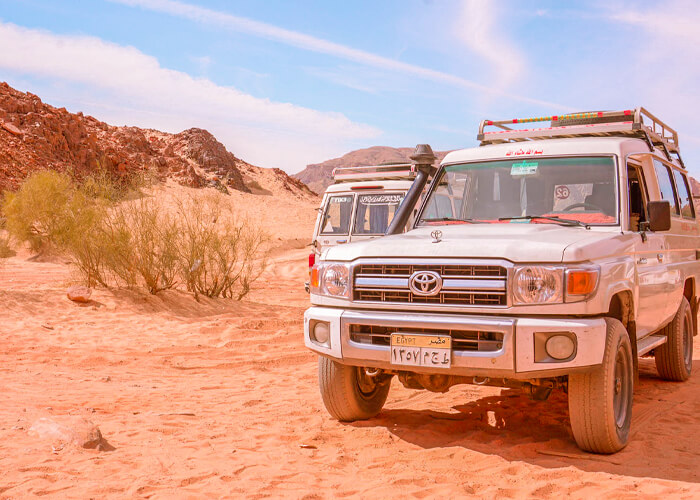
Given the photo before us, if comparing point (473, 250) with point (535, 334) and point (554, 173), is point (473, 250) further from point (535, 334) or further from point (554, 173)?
point (554, 173)

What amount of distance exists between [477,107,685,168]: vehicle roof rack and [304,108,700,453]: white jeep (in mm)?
27

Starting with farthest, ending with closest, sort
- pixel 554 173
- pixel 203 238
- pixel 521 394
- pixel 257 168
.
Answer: pixel 257 168, pixel 203 238, pixel 521 394, pixel 554 173

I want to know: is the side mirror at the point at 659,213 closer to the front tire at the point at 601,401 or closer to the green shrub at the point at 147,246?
the front tire at the point at 601,401

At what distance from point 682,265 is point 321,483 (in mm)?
4713

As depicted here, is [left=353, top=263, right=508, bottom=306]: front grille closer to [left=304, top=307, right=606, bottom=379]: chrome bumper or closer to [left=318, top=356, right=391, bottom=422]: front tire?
[left=304, top=307, right=606, bottom=379]: chrome bumper

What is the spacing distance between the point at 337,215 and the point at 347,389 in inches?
214

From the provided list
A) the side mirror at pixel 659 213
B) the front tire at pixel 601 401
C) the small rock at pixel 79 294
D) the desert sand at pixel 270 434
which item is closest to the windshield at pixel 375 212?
the desert sand at pixel 270 434

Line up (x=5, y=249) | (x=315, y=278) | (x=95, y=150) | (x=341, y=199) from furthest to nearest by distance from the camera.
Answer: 1. (x=95, y=150)
2. (x=5, y=249)
3. (x=341, y=199)
4. (x=315, y=278)

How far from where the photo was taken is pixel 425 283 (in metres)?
4.61

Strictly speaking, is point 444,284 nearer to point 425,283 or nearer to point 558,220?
point 425,283

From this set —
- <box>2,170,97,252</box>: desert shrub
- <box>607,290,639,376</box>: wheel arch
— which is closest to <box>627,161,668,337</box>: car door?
<box>607,290,639,376</box>: wheel arch

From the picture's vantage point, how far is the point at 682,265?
23.0 ft

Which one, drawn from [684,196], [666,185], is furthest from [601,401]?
[684,196]

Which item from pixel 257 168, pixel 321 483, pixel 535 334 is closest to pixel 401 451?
pixel 321 483
